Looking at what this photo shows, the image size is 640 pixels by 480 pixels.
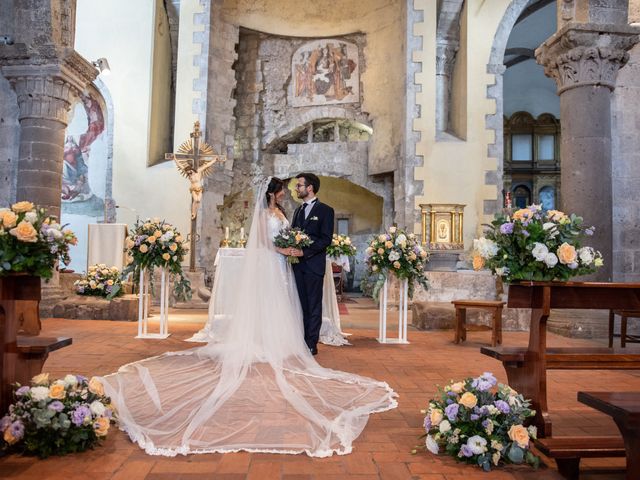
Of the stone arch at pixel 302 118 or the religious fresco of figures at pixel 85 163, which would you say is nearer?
the religious fresco of figures at pixel 85 163

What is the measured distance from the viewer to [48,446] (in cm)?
262

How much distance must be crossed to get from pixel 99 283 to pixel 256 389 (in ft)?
18.2

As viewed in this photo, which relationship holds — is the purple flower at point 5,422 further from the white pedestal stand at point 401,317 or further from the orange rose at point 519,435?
the white pedestal stand at point 401,317

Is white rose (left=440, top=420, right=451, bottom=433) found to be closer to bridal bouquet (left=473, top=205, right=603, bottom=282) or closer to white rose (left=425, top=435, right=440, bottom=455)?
white rose (left=425, top=435, right=440, bottom=455)

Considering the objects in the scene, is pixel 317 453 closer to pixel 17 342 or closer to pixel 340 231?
pixel 17 342

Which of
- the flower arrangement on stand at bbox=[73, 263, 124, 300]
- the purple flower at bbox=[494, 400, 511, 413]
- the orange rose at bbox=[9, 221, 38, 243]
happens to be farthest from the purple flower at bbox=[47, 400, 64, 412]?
the flower arrangement on stand at bbox=[73, 263, 124, 300]

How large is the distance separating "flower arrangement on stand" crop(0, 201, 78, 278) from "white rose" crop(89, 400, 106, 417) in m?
0.69

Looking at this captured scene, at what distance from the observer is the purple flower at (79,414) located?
103 inches

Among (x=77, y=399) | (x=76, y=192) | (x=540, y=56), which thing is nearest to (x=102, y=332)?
(x=77, y=399)

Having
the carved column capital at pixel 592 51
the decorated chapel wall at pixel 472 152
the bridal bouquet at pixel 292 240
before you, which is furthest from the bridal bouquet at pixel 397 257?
the decorated chapel wall at pixel 472 152

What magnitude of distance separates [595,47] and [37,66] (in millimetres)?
7500

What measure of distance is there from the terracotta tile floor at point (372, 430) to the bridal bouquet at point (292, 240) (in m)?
1.16

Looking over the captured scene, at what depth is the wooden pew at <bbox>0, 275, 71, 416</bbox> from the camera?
103 inches

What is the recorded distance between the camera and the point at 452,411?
8.76ft
